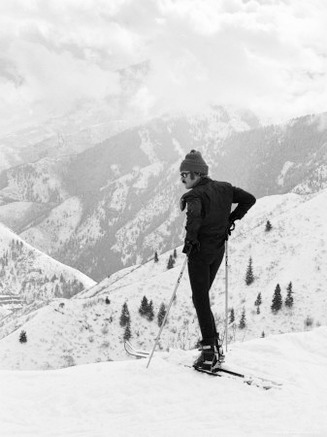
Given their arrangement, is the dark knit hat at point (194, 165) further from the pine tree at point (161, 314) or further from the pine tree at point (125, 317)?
the pine tree at point (125, 317)

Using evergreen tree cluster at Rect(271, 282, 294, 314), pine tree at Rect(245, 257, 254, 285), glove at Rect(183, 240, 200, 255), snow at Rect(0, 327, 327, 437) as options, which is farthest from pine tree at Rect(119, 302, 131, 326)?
glove at Rect(183, 240, 200, 255)

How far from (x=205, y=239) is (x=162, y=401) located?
2725 mm

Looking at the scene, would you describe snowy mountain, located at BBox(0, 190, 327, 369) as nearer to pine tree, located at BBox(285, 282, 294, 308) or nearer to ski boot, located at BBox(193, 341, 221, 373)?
pine tree, located at BBox(285, 282, 294, 308)

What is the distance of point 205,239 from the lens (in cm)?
750

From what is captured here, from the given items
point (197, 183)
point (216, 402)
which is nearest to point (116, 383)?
point (216, 402)

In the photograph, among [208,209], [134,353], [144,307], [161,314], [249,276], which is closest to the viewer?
[208,209]

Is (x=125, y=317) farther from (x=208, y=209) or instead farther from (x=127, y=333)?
(x=208, y=209)

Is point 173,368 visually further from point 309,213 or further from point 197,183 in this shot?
point 309,213

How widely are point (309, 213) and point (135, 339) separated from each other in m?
34.4

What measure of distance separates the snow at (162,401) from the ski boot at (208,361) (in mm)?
159

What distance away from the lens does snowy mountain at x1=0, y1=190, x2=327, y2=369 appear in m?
46.7

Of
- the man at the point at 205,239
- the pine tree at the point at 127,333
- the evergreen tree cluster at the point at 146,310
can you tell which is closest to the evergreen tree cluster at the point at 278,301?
the evergreen tree cluster at the point at 146,310

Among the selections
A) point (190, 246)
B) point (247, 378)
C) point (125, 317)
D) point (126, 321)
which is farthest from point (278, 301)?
point (190, 246)

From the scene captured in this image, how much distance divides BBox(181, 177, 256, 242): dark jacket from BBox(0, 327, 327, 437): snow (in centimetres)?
242
